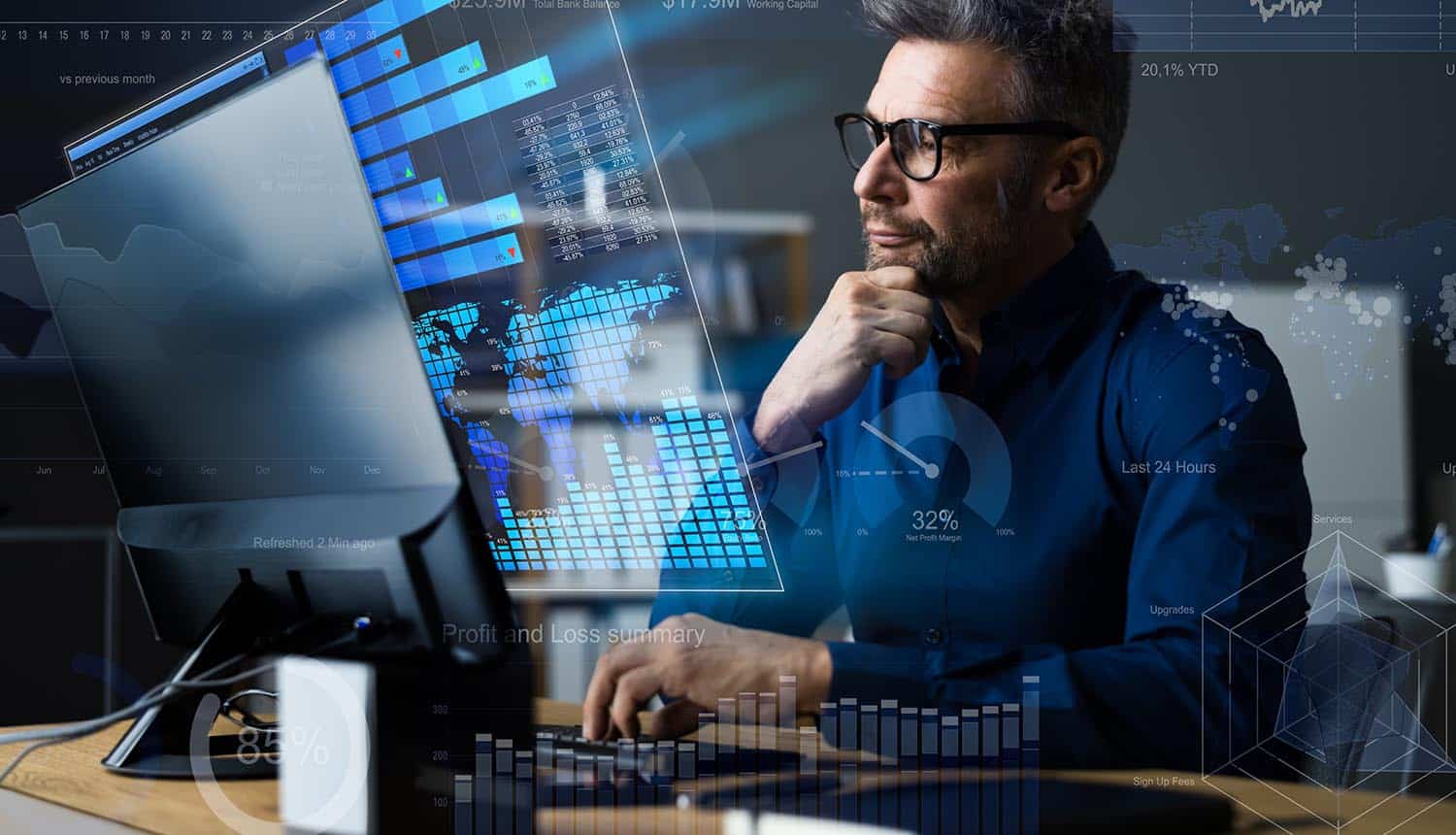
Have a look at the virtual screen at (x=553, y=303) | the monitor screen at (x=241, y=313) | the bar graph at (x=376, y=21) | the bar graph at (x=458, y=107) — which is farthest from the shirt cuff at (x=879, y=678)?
the bar graph at (x=376, y=21)

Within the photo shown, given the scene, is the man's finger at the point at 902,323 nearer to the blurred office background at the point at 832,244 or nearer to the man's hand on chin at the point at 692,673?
the blurred office background at the point at 832,244

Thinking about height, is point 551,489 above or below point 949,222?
below

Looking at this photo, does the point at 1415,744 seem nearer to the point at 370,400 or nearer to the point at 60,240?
the point at 370,400

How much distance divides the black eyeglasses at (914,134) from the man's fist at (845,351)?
0.11m

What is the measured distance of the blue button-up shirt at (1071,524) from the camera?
1139 mm

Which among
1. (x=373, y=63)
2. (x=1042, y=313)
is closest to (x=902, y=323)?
(x=1042, y=313)

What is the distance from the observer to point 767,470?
3.81 feet

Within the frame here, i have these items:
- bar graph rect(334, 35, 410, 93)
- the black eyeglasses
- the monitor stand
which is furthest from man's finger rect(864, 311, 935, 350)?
the monitor stand

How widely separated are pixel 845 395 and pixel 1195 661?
455 millimetres

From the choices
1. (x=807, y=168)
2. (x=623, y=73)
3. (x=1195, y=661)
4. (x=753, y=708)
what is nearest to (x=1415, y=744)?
(x=1195, y=661)

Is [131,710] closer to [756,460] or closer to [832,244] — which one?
[756,460]

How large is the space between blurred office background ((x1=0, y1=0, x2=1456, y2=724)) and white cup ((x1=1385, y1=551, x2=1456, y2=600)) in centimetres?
3

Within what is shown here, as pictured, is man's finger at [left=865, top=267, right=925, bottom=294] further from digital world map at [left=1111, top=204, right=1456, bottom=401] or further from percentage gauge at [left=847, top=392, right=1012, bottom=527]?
digital world map at [left=1111, top=204, right=1456, bottom=401]

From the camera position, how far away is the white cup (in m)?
1.20
